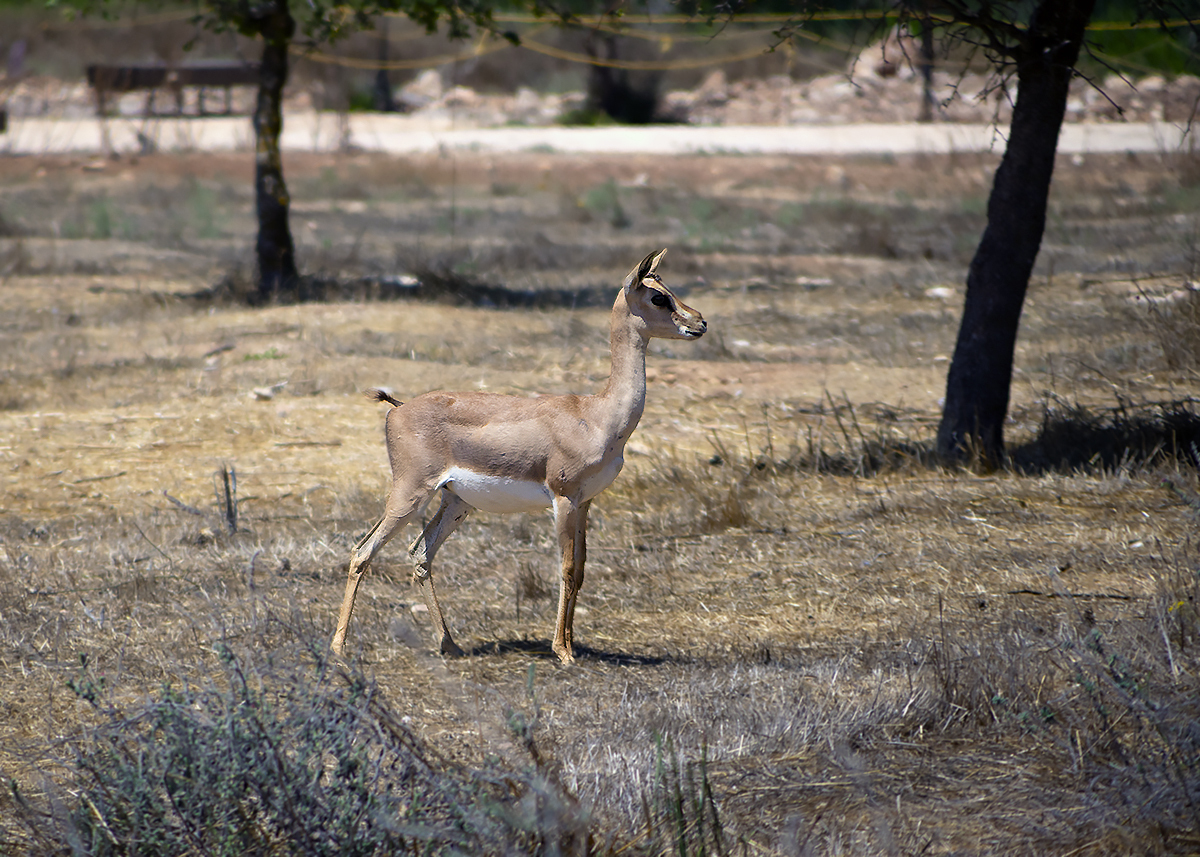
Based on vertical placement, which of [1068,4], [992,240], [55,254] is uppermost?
[1068,4]

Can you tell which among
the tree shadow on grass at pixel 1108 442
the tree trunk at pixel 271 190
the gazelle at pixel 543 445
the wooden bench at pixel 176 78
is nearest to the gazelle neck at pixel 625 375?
the gazelle at pixel 543 445

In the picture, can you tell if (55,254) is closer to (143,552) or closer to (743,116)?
(143,552)

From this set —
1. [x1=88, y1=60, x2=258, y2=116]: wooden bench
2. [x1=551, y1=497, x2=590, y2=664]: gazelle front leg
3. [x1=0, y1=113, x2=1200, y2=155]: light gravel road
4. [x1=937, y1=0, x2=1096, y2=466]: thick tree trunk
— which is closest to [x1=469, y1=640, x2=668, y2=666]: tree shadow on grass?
[x1=551, y1=497, x2=590, y2=664]: gazelle front leg

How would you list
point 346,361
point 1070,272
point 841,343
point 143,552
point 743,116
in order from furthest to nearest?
point 743,116, point 1070,272, point 841,343, point 346,361, point 143,552

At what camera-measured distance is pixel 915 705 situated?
4.48 meters

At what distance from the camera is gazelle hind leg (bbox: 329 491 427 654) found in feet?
16.9

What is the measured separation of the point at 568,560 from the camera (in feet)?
16.8

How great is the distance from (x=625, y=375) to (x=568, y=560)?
78 cm

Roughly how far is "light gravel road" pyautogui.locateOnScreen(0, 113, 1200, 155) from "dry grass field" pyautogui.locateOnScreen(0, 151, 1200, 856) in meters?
13.5

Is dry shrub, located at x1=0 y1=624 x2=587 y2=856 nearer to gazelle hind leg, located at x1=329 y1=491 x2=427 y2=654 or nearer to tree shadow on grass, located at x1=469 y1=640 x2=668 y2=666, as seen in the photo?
gazelle hind leg, located at x1=329 y1=491 x2=427 y2=654

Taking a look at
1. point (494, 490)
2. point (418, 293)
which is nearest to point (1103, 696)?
point (494, 490)

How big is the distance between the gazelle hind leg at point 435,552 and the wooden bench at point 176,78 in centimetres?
2860

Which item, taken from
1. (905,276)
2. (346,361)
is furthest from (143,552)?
(905,276)

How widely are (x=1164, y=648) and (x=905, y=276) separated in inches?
457
